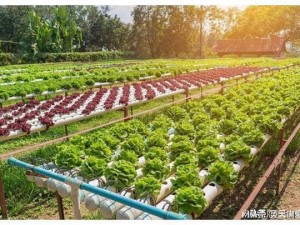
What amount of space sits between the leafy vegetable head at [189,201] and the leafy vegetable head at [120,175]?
526 millimetres

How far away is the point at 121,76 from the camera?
11898mm

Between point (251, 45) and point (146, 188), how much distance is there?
2578 centimetres

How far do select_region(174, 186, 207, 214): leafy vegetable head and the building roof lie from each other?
2511 cm

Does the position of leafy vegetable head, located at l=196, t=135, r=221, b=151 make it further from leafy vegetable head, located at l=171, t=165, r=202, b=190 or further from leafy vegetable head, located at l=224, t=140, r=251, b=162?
leafy vegetable head, located at l=171, t=165, r=202, b=190

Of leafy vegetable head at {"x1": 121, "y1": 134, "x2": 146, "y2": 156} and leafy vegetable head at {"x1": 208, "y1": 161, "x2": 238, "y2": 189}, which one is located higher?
leafy vegetable head at {"x1": 121, "y1": 134, "x2": 146, "y2": 156}

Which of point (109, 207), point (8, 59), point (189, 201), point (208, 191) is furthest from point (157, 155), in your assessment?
point (8, 59)

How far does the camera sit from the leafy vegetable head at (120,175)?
119 inches

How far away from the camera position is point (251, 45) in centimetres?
2670

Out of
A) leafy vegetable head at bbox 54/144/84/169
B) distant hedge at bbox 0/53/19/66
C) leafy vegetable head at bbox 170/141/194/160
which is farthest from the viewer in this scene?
distant hedge at bbox 0/53/19/66

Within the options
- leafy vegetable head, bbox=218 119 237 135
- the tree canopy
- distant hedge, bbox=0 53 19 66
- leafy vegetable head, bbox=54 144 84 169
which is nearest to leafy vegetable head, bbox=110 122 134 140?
leafy vegetable head, bbox=54 144 84 169

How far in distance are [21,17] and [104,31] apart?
3352mm

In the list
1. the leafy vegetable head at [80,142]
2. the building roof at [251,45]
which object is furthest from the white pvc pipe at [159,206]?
the building roof at [251,45]

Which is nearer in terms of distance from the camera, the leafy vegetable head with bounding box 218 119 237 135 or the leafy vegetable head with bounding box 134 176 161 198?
the leafy vegetable head with bounding box 134 176 161 198

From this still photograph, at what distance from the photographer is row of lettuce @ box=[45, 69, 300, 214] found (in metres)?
2.99
